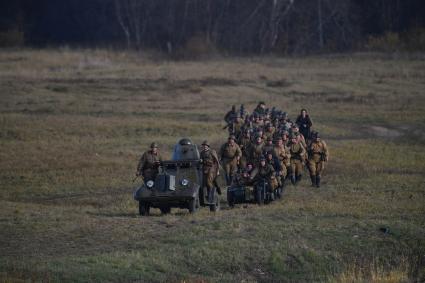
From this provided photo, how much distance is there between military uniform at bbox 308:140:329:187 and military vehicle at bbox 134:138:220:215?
5054 millimetres

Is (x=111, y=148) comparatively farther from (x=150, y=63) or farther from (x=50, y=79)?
(x=150, y=63)

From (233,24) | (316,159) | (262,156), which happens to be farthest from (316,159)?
(233,24)

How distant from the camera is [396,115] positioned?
145ft

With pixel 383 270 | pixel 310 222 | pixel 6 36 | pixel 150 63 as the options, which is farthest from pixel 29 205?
pixel 6 36

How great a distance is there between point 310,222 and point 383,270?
120 inches

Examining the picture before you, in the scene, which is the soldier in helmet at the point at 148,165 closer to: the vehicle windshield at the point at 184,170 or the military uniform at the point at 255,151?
the vehicle windshield at the point at 184,170

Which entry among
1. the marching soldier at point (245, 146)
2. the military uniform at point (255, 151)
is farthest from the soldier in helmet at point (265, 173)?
the marching soldier at point (245, 146)

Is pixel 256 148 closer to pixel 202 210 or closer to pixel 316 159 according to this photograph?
pixel 316 159

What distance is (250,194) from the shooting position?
2406cm

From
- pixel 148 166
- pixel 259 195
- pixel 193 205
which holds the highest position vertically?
pixel 148 166

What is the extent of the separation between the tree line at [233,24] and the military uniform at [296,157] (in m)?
50.6

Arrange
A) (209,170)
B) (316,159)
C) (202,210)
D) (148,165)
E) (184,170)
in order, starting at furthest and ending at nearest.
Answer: (316,159), (148,165), (209,170), (202,210), (184,170)

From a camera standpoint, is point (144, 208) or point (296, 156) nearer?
point (144, 208)

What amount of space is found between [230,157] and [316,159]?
253 centimetres
